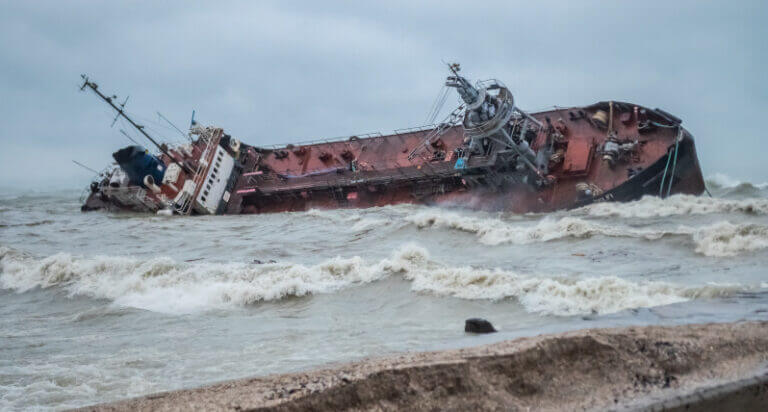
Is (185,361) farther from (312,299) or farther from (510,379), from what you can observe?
(510,379)

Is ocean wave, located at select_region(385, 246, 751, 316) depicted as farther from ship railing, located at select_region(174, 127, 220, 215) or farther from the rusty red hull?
ship railing, located at select_region(174, 127, 220, 215)

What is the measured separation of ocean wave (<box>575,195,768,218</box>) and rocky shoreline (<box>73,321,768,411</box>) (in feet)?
52.0

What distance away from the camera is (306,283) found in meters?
12.2

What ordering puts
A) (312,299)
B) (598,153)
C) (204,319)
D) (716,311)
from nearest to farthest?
(716,311), (204,319), (312,299), (598,153)

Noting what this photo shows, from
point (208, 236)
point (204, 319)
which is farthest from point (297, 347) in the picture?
point (208, 236)

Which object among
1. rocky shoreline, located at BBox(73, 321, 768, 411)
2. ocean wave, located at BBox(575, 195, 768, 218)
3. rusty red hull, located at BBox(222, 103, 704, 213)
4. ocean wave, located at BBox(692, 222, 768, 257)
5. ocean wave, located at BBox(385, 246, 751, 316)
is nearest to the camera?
rocky shoreline, located at BBox(73, 321, 768, 411)

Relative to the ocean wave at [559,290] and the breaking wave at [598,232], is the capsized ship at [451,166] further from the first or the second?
the ocean wave at [559,290]

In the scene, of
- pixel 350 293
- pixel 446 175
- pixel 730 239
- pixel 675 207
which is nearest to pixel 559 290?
pixel 350 293

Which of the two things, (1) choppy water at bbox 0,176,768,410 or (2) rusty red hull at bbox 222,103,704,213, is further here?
(2) rusty red hull at bbox 222,103,704,213

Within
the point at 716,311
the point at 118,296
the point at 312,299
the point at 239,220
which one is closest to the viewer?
the point at 716,311

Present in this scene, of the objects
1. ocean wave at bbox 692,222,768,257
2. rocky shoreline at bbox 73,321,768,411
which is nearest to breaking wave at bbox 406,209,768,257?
ocean wave at bbox 692,222,768,257

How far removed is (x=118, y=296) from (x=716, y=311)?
1211 cm

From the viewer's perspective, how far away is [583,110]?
25453 millimetres

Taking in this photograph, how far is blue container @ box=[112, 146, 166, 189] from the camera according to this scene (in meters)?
33.7
